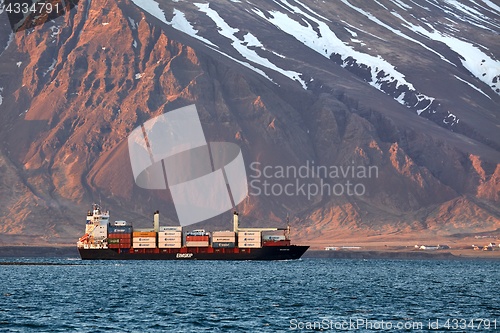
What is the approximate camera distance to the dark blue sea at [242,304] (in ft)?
349

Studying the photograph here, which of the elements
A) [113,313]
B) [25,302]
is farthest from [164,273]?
[113,313]

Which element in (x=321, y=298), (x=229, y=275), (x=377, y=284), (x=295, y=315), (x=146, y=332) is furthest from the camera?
(x=229, y=275)

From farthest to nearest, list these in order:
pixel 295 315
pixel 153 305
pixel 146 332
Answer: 1. pixel 153 305
2. pixel 295 315
3. pixel 146 332

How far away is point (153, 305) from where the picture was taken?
126062 mm

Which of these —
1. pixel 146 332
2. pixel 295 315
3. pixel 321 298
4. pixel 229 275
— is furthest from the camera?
pixel 229 275

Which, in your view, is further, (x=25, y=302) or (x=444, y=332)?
(x=25, y=302)

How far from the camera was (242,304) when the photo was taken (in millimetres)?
128000

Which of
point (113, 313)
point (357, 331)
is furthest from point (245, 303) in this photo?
point (357, 331)

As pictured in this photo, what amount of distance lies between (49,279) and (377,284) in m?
→ 49.6

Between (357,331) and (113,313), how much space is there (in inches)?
1072

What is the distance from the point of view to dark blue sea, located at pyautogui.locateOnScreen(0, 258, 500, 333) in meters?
106

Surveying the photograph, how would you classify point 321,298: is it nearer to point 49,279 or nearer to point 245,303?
point 245,303

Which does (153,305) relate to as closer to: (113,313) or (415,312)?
(113,313)

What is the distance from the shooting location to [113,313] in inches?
4592
